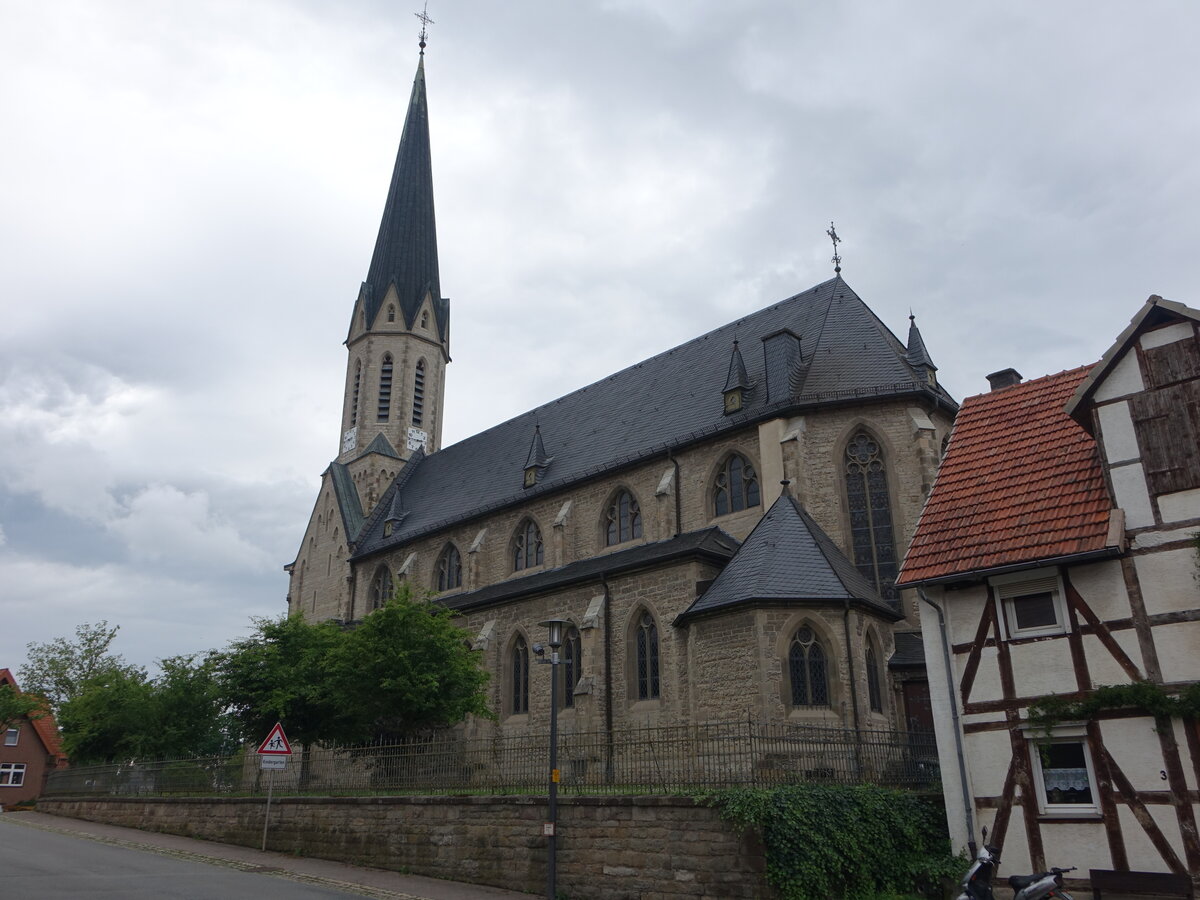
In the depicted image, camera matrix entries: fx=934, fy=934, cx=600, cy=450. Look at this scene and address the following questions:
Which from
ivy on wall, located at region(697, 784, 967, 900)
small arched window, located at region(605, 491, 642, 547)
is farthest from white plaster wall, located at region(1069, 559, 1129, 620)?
small arched window, located at region(605, 491, 642, 547)

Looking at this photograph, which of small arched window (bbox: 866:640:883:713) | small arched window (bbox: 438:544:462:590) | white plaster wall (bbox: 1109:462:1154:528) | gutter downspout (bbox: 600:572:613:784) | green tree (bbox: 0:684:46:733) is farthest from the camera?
green tree (bbox: 0:684:46:733)

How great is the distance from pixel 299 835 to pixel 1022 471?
1484 cm

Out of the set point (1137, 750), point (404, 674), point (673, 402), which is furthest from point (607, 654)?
point (1137, 750)

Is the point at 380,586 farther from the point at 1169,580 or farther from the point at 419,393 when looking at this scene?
the point at 1169,580

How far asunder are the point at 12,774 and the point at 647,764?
141 ft

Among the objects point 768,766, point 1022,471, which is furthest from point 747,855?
point 1022,471

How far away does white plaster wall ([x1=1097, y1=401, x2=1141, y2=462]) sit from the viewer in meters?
12.7

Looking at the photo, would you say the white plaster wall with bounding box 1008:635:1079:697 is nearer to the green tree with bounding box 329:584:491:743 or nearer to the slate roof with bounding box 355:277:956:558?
the slate roof with bounding box 355:277:956:558

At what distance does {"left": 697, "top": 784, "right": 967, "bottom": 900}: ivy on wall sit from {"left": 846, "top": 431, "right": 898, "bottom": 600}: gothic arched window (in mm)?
8768

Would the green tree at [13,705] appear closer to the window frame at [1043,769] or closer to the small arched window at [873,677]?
the small arched window at [873,677]

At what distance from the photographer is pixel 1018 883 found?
10.3m

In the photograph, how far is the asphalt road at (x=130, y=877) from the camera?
1245 cm

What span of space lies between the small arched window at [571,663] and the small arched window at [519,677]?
1703 mm

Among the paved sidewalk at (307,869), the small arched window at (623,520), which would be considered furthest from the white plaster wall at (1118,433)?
the small arched window at (623,520)
